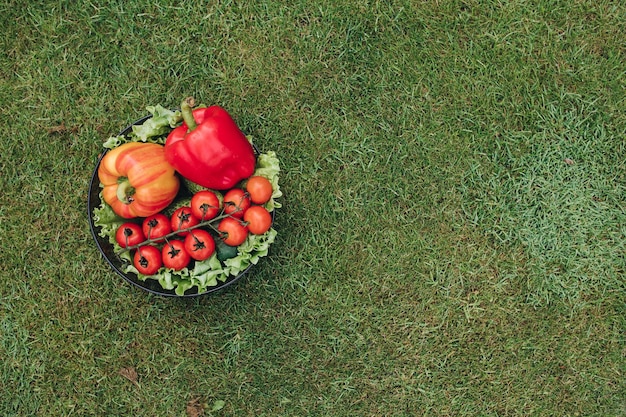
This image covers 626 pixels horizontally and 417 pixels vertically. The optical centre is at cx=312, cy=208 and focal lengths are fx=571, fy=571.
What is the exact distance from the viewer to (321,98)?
2.92 meters

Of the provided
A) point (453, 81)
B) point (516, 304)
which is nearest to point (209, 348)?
point (516, 304)

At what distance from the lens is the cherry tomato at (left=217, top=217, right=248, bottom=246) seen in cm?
241

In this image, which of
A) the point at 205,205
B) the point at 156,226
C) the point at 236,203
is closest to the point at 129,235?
the point at 156,226

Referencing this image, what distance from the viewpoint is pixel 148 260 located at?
241 centimetres

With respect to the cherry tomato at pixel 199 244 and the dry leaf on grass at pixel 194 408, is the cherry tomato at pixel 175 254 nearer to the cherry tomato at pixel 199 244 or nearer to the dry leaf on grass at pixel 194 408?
the cherry tomato at pixel 199 244

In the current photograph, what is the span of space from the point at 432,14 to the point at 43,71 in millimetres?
2006

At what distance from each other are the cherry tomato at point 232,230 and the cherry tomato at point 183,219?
12 cm

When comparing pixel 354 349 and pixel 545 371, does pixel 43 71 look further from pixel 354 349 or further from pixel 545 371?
pixel 545 371

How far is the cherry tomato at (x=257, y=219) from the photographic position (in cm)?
243

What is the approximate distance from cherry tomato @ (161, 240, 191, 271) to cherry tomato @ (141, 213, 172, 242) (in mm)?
55

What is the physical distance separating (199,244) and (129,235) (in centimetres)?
31

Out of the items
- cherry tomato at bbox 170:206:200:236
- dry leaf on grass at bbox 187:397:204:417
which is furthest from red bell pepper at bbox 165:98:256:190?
dry leaf on grass at bbox 187:397:204:417

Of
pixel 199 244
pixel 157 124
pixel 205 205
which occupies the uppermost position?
pixel 157 124

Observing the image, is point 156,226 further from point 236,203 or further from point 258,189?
point 258,189
